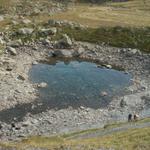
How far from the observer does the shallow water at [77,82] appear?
73.9 meters

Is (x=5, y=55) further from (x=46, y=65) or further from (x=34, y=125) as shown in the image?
(x=34, y=125)

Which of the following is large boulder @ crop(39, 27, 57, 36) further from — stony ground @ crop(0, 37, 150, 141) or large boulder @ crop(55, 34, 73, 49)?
large boulder @ crop(55, 34, 73, 49)

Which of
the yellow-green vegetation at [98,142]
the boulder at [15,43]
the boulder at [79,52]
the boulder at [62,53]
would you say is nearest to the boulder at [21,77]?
the boulder at [62,53]

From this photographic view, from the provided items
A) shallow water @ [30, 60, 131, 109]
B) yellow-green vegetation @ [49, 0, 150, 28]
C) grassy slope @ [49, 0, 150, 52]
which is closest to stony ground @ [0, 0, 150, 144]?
shallow water @ [30, 60, 131, 109]

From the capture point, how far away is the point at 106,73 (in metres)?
90.6

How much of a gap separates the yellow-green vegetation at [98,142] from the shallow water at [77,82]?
15.6 metres

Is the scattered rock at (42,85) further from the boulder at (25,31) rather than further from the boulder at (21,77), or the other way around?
the boulder at (25,31)

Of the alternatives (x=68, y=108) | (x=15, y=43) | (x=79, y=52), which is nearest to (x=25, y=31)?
(x=15, y=43)

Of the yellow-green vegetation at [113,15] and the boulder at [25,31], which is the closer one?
the boulder at [25,31]

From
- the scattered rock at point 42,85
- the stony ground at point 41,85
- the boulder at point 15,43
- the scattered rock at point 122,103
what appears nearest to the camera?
the stony ground at point 41,85

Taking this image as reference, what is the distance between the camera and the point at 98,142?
165 ft

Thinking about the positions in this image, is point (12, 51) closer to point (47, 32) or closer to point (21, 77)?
point (47, 32)

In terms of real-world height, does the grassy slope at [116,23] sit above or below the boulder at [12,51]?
above

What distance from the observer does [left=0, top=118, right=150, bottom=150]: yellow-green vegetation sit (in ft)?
157
